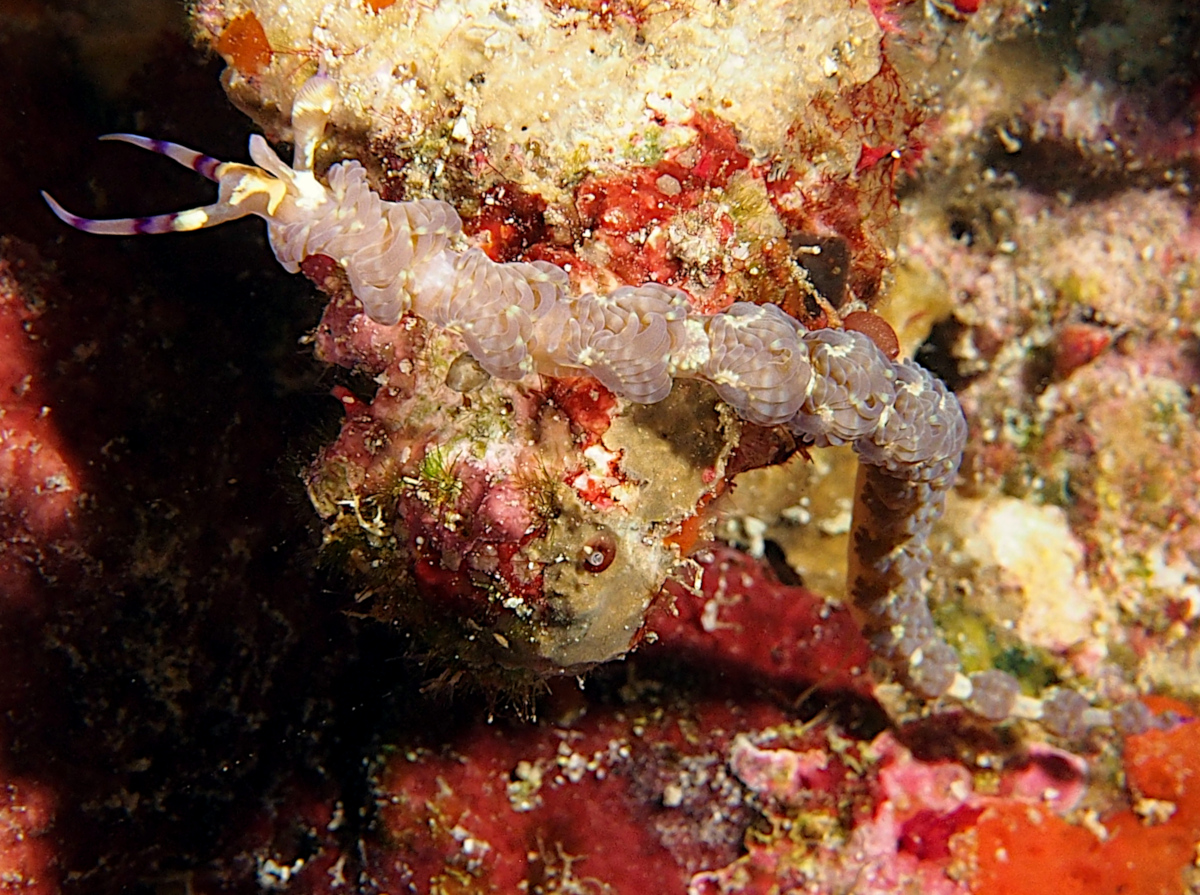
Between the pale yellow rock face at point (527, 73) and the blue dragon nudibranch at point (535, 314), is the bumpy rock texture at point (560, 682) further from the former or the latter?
the blue dragon nudibranch at point (535, 314)

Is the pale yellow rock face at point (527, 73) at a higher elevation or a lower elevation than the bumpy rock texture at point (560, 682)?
higher

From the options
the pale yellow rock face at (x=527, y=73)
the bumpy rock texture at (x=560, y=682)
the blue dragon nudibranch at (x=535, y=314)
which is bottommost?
the bumpy rock texture at (x=560, y=682)

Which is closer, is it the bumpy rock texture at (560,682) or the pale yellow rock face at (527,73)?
the pale yellow rock face at (527,73)

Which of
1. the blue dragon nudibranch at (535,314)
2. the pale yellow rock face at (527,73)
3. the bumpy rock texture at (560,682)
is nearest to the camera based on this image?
the blue dragon nudibranch at (535,314)

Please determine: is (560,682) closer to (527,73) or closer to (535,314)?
(535,314)

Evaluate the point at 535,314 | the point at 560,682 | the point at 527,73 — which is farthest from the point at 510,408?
the point at 560,682

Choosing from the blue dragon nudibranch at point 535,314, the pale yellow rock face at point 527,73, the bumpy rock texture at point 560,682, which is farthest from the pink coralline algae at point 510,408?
the pale yellow rock face at point 527,73

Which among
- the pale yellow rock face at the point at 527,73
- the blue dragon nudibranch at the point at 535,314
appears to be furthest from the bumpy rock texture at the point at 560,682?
the blue dragon nudibranch at the point at 535,314

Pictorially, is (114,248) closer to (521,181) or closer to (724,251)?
(521,181)

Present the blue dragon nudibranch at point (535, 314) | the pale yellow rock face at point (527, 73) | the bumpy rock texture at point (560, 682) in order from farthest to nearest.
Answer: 1. the bumpy rock texture at point (560, 682)
2. the pale yellow rock face at point (527, 73)
3. the blue dragon nudibranch at point (535, 314)
